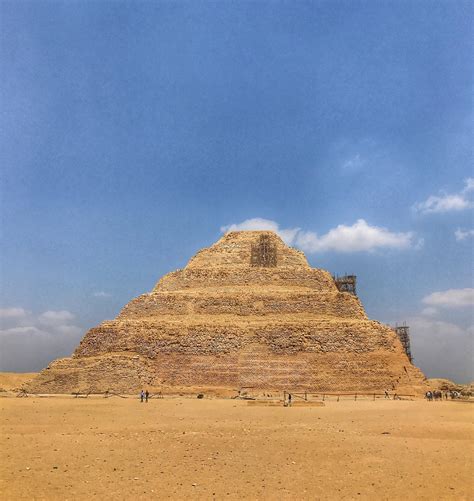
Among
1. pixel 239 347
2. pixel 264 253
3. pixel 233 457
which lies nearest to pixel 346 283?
pixel 264 253

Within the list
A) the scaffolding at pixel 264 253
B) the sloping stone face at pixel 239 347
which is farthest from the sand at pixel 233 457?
the scaffolding at pixel 264 253

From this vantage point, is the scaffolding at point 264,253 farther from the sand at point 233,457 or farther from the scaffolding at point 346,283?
the sand at point 233,457

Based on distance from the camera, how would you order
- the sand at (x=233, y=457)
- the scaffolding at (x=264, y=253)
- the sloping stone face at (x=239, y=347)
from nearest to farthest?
the sand at (x=233, y=457)
the sloping stone face at (x=239, y=347)
the scaffolding at (x=264, y=253)

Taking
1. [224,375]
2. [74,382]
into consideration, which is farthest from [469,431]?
[74,382]

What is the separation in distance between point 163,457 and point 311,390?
26.7m

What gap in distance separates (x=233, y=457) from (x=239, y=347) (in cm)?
2827

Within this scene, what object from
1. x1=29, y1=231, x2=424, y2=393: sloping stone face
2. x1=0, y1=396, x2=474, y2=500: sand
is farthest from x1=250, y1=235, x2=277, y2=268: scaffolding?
x1=0, y1=396, x2=474, y2=500: sand

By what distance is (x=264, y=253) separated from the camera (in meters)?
58.2

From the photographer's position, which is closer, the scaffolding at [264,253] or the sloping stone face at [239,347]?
the sloping stone face at [239,347]

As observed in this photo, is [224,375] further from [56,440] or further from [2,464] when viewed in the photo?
[2,464]

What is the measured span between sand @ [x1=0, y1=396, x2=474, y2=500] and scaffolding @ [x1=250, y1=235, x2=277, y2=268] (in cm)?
3461

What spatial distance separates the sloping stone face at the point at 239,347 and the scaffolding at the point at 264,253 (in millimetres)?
7931

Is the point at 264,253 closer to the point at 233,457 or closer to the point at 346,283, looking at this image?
the point at 346,283

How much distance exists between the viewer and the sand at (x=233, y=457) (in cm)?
1006
